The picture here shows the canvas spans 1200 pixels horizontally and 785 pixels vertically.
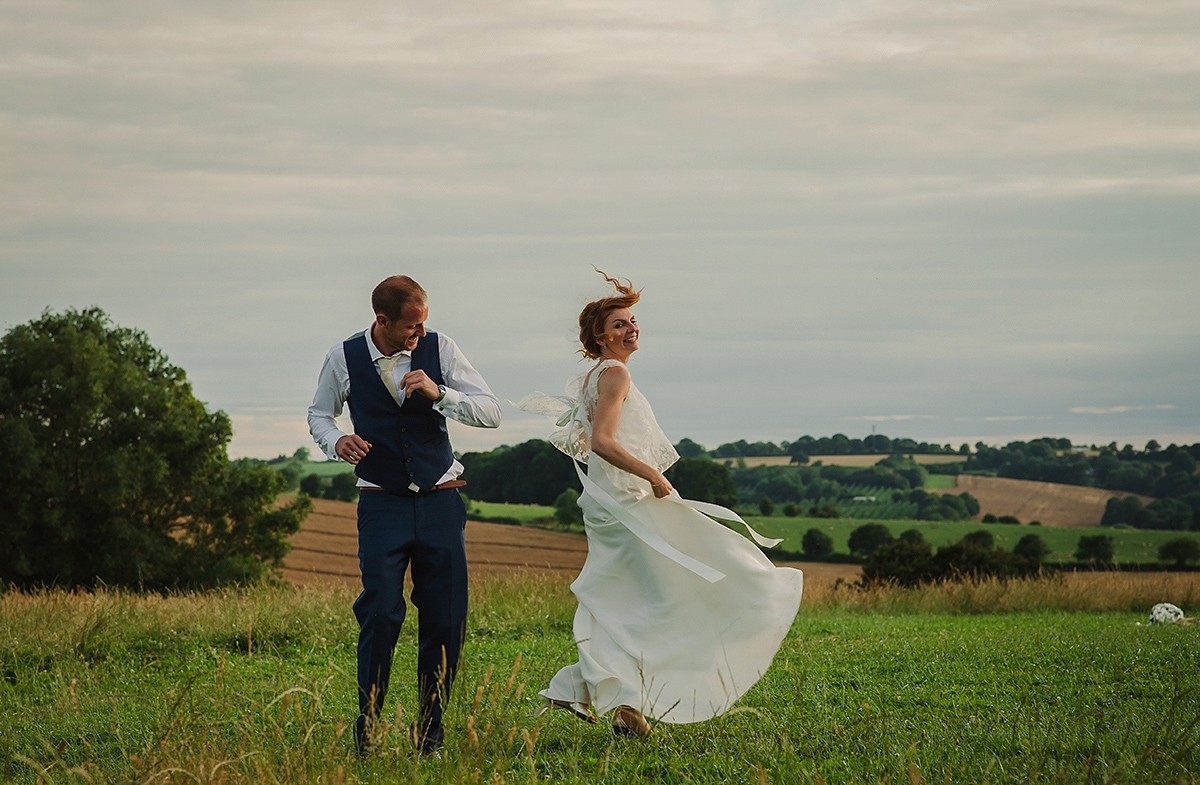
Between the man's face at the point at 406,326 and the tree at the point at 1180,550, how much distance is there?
177 ft

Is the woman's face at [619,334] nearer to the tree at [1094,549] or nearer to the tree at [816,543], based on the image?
the tree at [816,543]

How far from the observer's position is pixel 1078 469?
64.6m

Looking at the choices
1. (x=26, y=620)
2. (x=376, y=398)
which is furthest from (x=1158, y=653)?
(x=26, y=620)

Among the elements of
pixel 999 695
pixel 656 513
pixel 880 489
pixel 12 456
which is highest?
pixel 656 513

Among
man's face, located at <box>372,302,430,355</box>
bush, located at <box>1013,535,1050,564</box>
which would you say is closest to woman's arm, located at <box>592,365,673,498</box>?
man's face, located at <box>372,302,430,355</box>

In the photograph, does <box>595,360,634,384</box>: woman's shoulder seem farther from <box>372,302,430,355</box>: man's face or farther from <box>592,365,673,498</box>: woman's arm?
<box>372,302,430,355</box>: man's face

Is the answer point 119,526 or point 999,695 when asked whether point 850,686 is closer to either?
point 999,695

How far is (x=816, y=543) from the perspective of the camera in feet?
170

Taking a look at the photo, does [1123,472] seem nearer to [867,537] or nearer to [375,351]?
[867,537]

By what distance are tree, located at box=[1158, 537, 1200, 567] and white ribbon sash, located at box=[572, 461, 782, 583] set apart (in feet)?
173

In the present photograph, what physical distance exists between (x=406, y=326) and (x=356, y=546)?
105ft

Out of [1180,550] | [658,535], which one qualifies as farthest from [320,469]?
[658,535]

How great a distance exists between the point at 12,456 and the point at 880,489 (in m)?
55.7

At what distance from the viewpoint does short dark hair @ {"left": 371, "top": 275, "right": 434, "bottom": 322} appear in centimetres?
492
